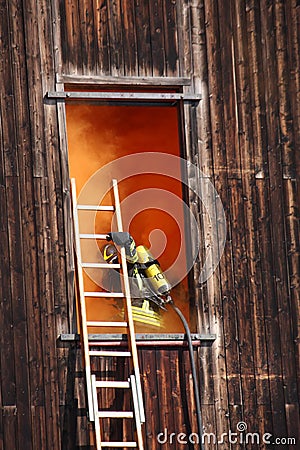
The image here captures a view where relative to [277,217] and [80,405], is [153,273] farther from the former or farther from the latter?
[80,405]

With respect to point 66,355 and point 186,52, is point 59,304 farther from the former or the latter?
point 186,52

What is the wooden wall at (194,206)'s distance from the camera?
11.7 m

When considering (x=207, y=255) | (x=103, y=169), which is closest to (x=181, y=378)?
(x=207, y=255)

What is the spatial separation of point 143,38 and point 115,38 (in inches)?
9.2

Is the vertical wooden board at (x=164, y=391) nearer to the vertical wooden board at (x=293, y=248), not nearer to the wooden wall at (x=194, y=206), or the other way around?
the wooden wall at (x=194, y=206)

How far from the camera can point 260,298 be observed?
12375mm

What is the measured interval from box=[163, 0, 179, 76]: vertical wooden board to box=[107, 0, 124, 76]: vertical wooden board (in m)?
0.38

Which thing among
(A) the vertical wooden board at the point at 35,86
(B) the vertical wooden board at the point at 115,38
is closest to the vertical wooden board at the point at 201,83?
(B) the vertical wooden board at the point at 115,38

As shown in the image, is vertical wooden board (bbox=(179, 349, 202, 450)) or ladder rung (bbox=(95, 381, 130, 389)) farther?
vertical wooden board (bbox=(179, 349, 202, 450))

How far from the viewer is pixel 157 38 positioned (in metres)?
12.4

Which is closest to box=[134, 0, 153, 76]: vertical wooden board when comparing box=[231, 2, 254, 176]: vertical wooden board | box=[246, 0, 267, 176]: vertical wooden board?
box=[231, 2, 254, 176]: vertical wooden board

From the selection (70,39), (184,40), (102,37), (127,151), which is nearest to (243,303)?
(127,151)

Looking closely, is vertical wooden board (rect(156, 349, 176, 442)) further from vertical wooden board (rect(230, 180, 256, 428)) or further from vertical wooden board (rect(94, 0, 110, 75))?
vertical wooden board (rect(94, 0, 110, 75))

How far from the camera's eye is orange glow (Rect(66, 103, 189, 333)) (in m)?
13.3
